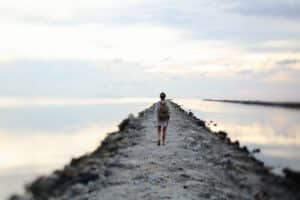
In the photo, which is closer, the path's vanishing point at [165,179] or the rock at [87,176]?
the path's vanishing point at [165,179]

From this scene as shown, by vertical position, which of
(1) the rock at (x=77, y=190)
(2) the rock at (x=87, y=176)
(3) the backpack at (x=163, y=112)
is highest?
(3) the backpack at (x=163, y=112)

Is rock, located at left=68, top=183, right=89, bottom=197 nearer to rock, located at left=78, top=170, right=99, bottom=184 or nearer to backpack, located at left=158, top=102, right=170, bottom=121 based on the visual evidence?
rock, located at left=78, top=170, right=99, bottom=184

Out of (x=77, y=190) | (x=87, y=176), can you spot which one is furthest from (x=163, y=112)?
(x=77, y=190)

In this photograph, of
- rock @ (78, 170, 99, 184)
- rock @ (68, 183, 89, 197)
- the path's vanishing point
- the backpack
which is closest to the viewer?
the path's vanishing point

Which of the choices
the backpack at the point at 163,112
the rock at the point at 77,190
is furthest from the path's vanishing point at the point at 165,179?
the backpack at the point at 163,112

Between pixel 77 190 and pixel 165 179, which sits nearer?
pixel 77 190

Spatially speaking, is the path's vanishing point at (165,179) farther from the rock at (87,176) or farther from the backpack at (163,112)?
the backpack at (163,112)

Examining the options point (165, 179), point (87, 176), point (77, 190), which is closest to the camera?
point (77, 190)

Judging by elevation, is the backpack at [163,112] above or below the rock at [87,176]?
above

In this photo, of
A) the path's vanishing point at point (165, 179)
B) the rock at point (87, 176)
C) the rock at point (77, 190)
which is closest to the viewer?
the path's vanishing point at point (165, 179)

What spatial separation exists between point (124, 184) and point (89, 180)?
1.37 m

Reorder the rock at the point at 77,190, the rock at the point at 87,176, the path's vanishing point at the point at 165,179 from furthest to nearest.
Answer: the rock at the point at 87,176
the rock at the point at 77,190
the path's vanishing point at the point at 165,179

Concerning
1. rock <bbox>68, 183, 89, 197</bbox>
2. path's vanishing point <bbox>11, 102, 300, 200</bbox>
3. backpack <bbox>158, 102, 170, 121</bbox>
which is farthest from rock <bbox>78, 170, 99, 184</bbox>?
backpack <bbox>158, 102, 170, 121</bbox>

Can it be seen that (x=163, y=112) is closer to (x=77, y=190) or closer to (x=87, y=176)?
(x=87, y=176)
